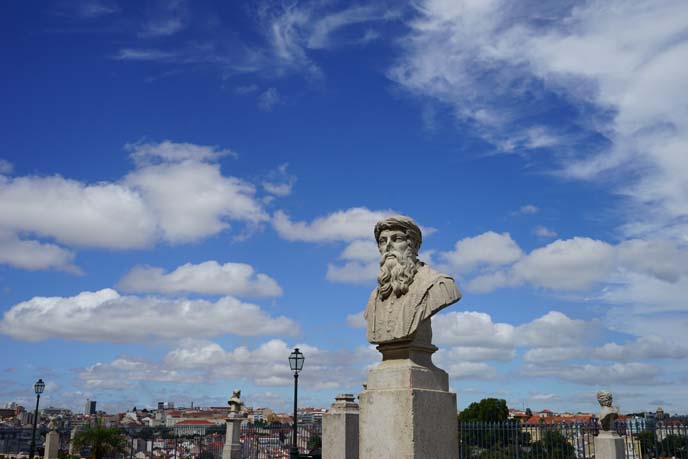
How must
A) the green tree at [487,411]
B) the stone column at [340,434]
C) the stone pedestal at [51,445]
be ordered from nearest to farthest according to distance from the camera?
1. the stone column at [340,434]
2. the stone pedestal at [51,445]
3. the green tree at [487,411]

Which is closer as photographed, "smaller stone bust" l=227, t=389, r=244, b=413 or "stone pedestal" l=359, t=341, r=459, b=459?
"stone pedestal" l=359, t=341, r=459, b=459

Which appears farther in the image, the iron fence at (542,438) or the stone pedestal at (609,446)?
the iron fence at (542,438)

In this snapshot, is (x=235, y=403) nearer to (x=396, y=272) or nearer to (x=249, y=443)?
(x=249, y=443)

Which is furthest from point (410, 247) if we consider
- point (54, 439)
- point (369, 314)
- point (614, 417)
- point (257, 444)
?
point (54, 439)

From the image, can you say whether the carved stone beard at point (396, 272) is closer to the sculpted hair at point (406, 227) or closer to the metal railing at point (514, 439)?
the sculpted hair at point (406, 227)

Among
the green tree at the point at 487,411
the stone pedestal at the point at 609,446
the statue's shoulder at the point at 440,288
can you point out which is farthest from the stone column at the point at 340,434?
the green tree at the point at 487,411

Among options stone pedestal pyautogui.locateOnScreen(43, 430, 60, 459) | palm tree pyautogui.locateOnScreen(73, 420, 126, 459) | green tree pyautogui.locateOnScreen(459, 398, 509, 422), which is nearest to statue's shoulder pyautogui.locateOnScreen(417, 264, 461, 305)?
palm tree pyautogui.locateOnScreen(73, 420, 126, 459)

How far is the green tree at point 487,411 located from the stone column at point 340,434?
3651 cm

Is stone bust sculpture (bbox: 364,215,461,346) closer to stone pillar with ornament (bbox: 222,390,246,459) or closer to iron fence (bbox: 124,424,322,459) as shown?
iron fence (bbox: 124,424,322,459)

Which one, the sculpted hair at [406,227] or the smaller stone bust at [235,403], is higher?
the sculpted hair at [406,227]

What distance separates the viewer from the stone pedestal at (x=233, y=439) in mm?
22828

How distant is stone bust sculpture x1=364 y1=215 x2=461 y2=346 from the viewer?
6.00m

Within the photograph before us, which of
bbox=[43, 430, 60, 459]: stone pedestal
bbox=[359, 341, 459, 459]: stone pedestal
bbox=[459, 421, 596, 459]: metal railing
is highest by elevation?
bbox=[359, 341, 459, 459]: stone pedestal

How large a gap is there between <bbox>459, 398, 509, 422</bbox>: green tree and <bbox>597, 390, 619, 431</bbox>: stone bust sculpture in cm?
3433
